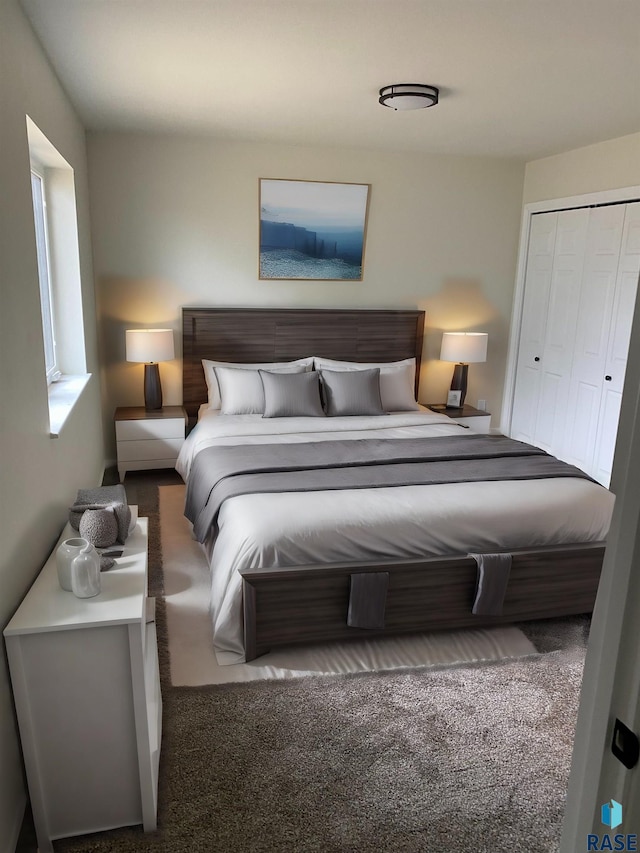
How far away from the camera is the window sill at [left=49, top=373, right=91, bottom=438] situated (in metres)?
2.59

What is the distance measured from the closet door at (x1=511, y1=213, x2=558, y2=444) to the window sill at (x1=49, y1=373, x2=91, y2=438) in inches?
137

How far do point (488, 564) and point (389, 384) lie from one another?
2.32 m

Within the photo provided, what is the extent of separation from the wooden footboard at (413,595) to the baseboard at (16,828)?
93 cm

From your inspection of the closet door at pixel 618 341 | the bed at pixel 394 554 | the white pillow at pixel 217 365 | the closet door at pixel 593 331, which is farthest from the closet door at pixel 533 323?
the bed at pixel 394 554

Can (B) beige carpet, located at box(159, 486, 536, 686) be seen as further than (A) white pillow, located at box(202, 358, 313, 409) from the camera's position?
No

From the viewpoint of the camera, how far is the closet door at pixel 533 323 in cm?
511

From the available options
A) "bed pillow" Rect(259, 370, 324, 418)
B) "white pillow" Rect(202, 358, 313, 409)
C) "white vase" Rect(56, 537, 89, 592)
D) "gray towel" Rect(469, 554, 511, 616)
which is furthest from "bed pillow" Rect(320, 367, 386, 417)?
"white vase" Rect(56, 537, 89, 592)

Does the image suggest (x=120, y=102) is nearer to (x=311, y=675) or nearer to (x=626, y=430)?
(x=311, y=675)

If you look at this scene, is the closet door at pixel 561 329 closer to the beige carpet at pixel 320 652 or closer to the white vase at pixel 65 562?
the beige carpet at pixel 320 652

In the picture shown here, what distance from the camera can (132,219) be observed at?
4648mm

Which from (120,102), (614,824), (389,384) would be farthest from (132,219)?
(614,824)

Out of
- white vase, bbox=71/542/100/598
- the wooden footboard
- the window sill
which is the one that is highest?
the window sill

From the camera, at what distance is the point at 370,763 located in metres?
2.07

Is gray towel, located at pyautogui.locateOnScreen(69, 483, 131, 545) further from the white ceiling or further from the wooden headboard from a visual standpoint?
the wooden headboard
